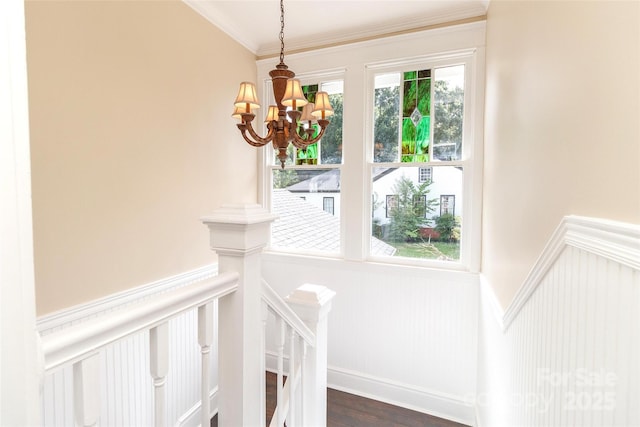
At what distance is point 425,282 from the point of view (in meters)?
2.56

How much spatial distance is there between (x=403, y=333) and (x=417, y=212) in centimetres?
100

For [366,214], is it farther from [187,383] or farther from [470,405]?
[187,383]

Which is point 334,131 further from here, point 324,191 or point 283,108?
point 283,108

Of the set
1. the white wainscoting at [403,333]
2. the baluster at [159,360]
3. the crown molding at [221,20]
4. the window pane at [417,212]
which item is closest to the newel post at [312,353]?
the baluster at [159,360]

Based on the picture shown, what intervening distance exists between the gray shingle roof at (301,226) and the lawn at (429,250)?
561mm

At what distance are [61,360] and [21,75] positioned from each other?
17.5 inches

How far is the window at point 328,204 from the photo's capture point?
296 cm

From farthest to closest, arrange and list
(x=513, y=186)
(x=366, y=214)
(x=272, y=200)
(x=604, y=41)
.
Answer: (x=272, y=200)
(x=366, y=214)
(x=513, y=186)
(x=604, y=41)

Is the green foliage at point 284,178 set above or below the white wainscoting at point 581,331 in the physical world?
above

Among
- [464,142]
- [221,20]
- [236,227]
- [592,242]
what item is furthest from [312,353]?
[221,20]

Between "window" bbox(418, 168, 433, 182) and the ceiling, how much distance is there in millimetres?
1117

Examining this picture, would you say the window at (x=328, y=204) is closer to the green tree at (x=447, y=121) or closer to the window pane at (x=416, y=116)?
the window pane at (x=416, y=116)

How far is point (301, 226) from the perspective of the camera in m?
3.09

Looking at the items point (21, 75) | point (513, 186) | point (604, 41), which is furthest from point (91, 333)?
point (513, 186)
